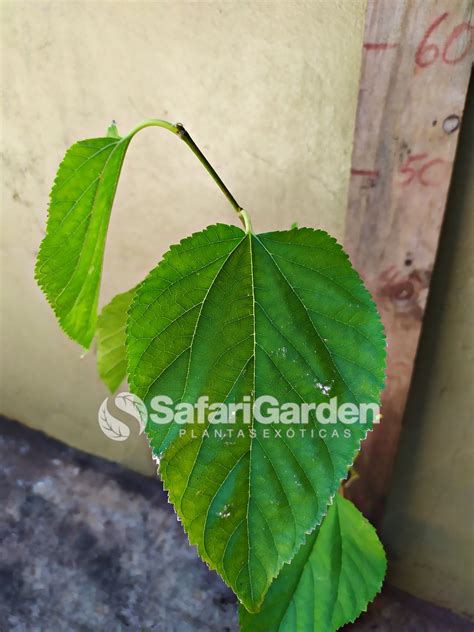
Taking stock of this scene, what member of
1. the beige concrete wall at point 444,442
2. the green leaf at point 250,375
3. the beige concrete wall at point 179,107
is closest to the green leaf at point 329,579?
the beige concrete wall at point 444,442

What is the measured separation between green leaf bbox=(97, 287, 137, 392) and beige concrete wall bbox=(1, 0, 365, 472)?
31cm

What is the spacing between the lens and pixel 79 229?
2.33 feet

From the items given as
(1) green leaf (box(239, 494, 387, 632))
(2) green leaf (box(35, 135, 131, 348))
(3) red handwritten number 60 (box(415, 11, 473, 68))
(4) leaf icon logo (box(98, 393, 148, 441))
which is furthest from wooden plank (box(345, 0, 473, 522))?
(4) leaf icon logo (box(98, 393, 148, 441))

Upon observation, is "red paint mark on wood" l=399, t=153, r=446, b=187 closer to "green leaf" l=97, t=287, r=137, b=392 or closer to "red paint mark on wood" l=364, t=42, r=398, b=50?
"red paint mark on wood" l=364, t=42, r=398, b=50

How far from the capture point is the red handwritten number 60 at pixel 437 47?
739mm

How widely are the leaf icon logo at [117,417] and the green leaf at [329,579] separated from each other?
0.58 m

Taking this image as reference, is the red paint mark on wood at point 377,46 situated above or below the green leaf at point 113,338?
above

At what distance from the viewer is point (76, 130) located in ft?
3.97

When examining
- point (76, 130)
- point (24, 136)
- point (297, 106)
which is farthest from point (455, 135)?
point (24, 136)

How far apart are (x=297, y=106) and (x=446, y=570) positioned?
3.23 ft

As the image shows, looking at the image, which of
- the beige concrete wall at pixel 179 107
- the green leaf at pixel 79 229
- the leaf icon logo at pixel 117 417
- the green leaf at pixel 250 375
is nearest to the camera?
the green leaf at pixel 250 375

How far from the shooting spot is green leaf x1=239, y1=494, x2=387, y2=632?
37.2 inches

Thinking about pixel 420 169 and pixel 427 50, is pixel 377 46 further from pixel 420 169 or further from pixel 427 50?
pixel 420 169

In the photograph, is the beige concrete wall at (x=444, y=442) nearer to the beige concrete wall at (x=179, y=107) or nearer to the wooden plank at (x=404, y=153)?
the wooden plank at (x=404, y=153)
